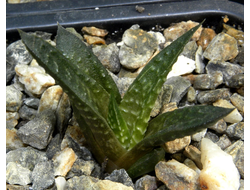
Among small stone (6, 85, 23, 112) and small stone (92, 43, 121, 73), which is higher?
small stone (92, 43, 121, 73)

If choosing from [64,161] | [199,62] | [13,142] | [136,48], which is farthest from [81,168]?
[199,62]

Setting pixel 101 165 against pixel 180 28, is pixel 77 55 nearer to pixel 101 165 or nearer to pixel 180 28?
pixel 101 165

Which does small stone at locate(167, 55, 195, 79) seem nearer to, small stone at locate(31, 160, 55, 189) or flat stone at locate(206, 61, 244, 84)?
flat stone at locate(206, 61, 244, 84)

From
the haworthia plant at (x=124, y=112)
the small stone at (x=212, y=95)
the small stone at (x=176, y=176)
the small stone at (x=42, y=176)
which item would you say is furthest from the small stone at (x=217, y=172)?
the small stone at (x=42, y=176)

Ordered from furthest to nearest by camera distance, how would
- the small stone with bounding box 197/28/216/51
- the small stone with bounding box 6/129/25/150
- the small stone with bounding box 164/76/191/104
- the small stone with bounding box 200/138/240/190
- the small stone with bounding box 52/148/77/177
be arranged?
the small stone with bounding box 197/28/216/51, the small stone with bounding box 164/76/191/104, the small stone with bounding box 6/129/25/150, the small stone with bounding box 52/148/77/177, the small stone with bounding box 200/138/240/190

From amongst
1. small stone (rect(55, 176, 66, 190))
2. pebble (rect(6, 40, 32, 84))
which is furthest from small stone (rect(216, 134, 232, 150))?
pebble (rect(6, 40, 32, 84))

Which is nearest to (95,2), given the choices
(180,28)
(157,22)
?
(157,22)
